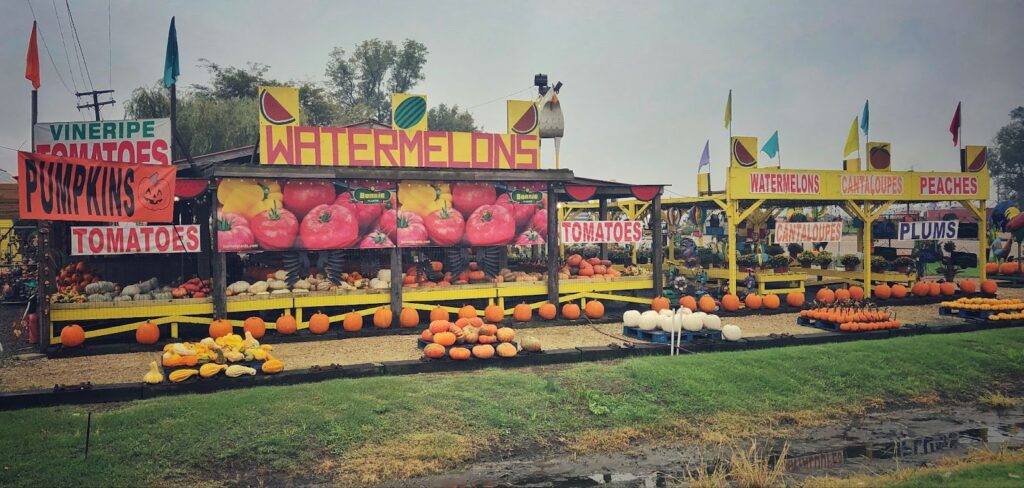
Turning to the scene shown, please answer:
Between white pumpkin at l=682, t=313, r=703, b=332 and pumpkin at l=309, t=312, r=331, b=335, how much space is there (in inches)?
329

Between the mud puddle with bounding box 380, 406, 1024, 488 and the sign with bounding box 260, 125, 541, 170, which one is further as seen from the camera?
the sign with bounding box 260, 125, 541, 170

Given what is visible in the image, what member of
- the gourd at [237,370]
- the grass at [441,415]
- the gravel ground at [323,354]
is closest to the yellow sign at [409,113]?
the gravel ground at [323,354]

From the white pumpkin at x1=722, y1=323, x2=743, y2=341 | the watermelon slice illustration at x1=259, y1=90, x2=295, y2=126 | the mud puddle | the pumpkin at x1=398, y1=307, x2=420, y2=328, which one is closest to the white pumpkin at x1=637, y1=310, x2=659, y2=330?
the white pumpkin at x1=722, y1=323, x2=743, y2=341

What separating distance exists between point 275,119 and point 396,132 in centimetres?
296

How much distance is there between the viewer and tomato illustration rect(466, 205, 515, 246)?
18.0 m

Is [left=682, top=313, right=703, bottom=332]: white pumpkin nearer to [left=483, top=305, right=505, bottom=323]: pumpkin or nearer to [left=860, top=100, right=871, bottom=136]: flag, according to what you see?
[left=483, top=305, right=505, bottom=323]: pumpkin

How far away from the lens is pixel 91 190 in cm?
1306

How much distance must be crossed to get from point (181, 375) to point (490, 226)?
9176mm

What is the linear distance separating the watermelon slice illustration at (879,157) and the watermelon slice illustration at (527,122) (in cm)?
1225

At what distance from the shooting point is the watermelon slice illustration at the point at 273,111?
53.2 ft

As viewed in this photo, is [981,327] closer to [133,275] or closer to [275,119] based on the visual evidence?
[275,119]

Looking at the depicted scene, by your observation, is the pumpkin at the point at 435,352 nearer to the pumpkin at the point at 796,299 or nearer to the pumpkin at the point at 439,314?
the pumpkin at the point at 439,314

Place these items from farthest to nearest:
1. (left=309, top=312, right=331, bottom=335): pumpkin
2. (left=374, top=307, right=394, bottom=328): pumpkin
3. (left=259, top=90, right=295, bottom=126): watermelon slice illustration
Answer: (left=374, top=307, right=394, bottom=328): pumpkin
(left=259, top=90, right=295, bottom=126): watermelon slice illustration
(left=309, top=312, right=331, bottom=335): pumpkin

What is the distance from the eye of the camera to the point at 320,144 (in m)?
16.5
